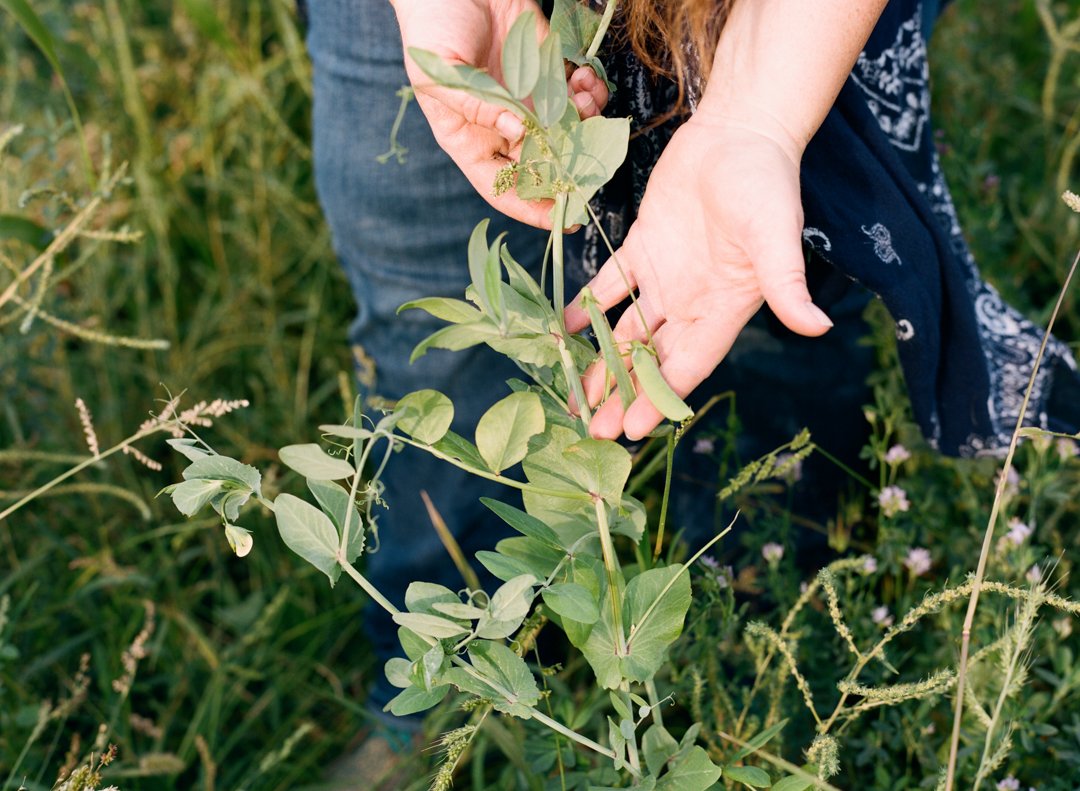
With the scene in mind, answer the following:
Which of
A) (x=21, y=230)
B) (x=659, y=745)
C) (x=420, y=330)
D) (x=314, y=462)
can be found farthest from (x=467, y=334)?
(x=21, y=230)

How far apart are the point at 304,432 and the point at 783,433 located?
Result: 2.54ft

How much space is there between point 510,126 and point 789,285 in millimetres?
243

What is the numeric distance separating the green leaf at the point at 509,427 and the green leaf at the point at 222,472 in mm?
154

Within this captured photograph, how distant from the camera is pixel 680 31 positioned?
83 cm

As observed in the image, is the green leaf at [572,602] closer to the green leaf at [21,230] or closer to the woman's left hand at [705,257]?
the woman's left hand at [705,257]

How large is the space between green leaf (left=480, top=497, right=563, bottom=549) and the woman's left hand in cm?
9

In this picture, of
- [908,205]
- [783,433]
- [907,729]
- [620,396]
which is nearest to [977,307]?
[908,205]

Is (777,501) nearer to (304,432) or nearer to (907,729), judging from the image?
(907,729)

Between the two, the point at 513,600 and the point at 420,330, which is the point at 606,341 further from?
the point at 420,330

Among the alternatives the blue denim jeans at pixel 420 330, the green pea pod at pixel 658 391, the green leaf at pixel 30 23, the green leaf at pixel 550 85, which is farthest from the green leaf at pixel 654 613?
the green leaf at pixel 30 23

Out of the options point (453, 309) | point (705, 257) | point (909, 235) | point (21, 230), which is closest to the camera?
point (453, 309)

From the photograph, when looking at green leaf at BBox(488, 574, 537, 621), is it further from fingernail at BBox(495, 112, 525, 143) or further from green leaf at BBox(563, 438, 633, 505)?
fingernail at BBox(495, 112, 525, 143)

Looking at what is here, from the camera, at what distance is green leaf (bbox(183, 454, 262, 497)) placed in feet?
2.22

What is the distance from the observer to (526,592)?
679 millimetres
